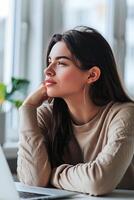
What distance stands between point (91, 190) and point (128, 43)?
2041 millimetres

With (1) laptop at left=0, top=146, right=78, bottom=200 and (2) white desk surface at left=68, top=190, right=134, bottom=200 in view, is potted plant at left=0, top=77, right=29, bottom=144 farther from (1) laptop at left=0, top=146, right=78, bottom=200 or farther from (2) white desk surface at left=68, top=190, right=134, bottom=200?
(2) white desk surface at left=68, top=190, right=134, bottom=200

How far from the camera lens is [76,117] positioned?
5.75ft

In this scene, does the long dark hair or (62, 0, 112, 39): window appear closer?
the long dark hair

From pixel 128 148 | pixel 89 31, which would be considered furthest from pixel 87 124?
pixel 89 31

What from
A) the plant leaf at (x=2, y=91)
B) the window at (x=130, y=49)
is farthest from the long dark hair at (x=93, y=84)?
the window at (x=130, y=49)

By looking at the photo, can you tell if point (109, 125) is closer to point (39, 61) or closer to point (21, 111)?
point (21, 111)

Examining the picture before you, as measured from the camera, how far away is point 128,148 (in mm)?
1563

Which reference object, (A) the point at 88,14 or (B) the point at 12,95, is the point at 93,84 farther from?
(A) the point at 88,14

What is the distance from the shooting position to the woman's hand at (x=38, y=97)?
5.87 feet

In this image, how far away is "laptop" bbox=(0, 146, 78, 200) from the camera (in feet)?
3.90

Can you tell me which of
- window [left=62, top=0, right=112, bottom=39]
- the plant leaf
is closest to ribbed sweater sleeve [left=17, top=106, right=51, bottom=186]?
the plant leaf

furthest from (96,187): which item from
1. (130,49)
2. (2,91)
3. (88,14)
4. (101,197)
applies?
(130,49)

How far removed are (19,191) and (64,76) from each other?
423mm

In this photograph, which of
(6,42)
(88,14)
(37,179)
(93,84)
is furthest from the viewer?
(88,14)
